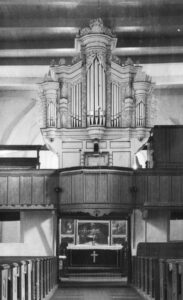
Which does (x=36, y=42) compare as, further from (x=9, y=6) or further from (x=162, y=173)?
(x=162, y=173)

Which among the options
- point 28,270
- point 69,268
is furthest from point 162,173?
point 28,270

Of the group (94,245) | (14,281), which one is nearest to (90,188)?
(94,245)

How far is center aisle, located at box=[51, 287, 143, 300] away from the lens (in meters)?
12.3

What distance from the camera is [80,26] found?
20.0 metres

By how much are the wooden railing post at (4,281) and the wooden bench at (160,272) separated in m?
2.32

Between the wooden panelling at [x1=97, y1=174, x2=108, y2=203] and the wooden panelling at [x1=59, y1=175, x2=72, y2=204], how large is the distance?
87cm

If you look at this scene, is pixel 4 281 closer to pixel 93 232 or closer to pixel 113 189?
pixel 113 189

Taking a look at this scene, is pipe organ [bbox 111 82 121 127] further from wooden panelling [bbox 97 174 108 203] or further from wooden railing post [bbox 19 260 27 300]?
wooden railing post [bbox 19 260 27 300]

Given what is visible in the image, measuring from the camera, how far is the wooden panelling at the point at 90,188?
1666 centimetres

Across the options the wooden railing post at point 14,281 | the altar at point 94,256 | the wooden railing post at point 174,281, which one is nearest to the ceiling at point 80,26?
the altar at point 94,256

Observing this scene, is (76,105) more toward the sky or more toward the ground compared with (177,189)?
more toward the sky

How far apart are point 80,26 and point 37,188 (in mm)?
6053

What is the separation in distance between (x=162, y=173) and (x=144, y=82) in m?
3.14

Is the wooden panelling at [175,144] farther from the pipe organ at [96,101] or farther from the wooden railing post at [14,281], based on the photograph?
the wooden railing post at [14,281]
